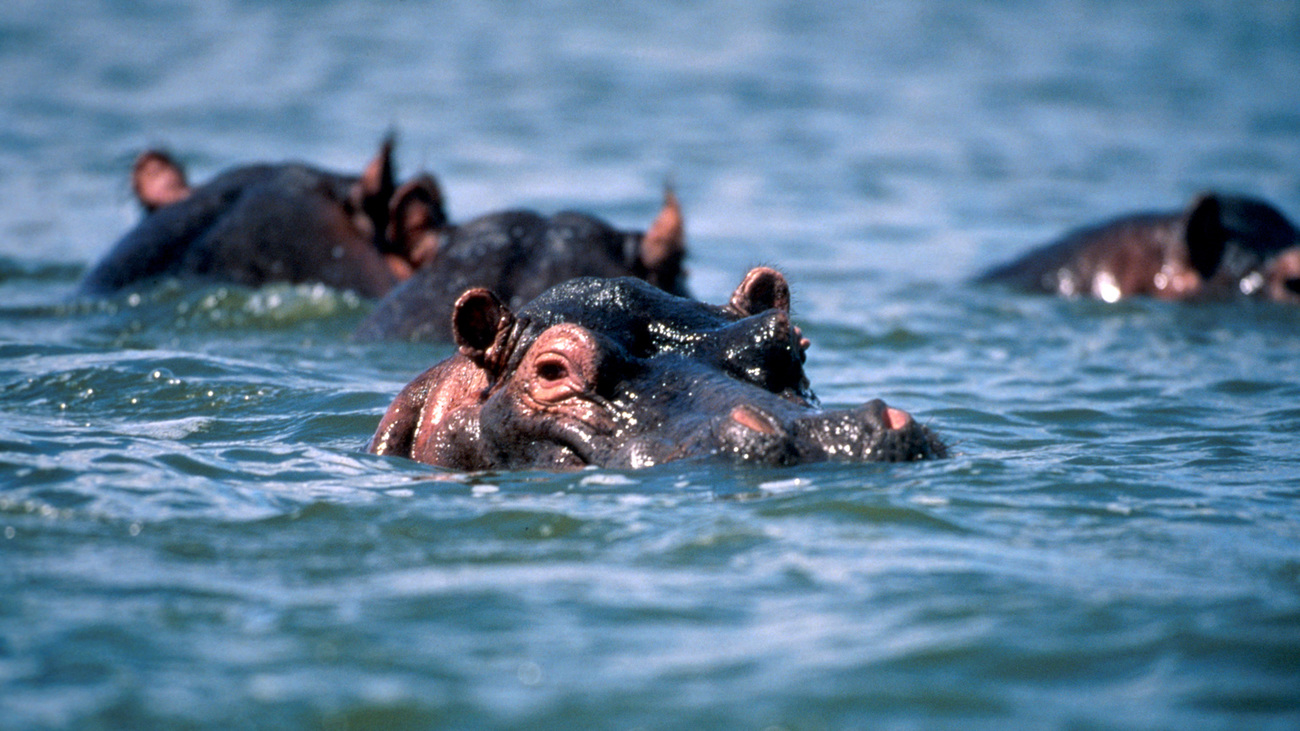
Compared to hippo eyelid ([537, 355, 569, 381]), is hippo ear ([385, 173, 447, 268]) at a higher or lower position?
higher

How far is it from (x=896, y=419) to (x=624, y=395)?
112cm

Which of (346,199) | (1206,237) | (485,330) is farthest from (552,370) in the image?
(1206,237)

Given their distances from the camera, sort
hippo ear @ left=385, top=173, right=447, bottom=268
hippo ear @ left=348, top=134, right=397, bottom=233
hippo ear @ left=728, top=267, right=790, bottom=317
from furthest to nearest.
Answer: hippo ear @ left=348, top=134, right=397, bottom=233 → hippo ear @ left=385, top=173, right=447, bottom=268 → hippo ear @ left=728, top=267, right=790, bottom=317

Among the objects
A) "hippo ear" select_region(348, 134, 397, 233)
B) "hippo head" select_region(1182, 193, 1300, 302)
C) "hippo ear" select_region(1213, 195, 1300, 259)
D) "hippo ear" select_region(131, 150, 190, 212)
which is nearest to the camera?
"hippo ear" select_region(348, 134, 397, 233)

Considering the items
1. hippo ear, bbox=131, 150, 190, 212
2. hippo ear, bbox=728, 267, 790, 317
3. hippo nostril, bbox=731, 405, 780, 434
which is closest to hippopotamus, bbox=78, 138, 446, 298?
hippo ear, bbox=131, 150, 190, 212

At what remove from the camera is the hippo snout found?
19.9 ft

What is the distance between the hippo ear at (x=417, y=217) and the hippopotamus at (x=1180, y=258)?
5843 millimetres

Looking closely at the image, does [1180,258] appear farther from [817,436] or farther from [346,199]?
[817,436]

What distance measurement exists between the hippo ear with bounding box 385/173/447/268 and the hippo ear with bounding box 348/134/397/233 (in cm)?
39

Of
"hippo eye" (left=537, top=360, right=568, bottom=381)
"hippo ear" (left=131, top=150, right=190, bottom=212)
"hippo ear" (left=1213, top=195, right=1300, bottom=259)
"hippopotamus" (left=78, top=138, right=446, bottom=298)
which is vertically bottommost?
"hippo eye" (left=537, top=360, right=568, bottom=381)

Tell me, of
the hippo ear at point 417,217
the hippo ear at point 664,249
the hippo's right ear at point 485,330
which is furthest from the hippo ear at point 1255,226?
the hippo's right ear at point 485,330

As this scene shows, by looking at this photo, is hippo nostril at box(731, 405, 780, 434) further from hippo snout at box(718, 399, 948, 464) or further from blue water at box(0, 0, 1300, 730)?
blue water at box(0, 0, 1300, 730)

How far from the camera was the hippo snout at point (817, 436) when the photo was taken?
607 cm

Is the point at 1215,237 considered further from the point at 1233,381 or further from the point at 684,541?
the point at 684,541
